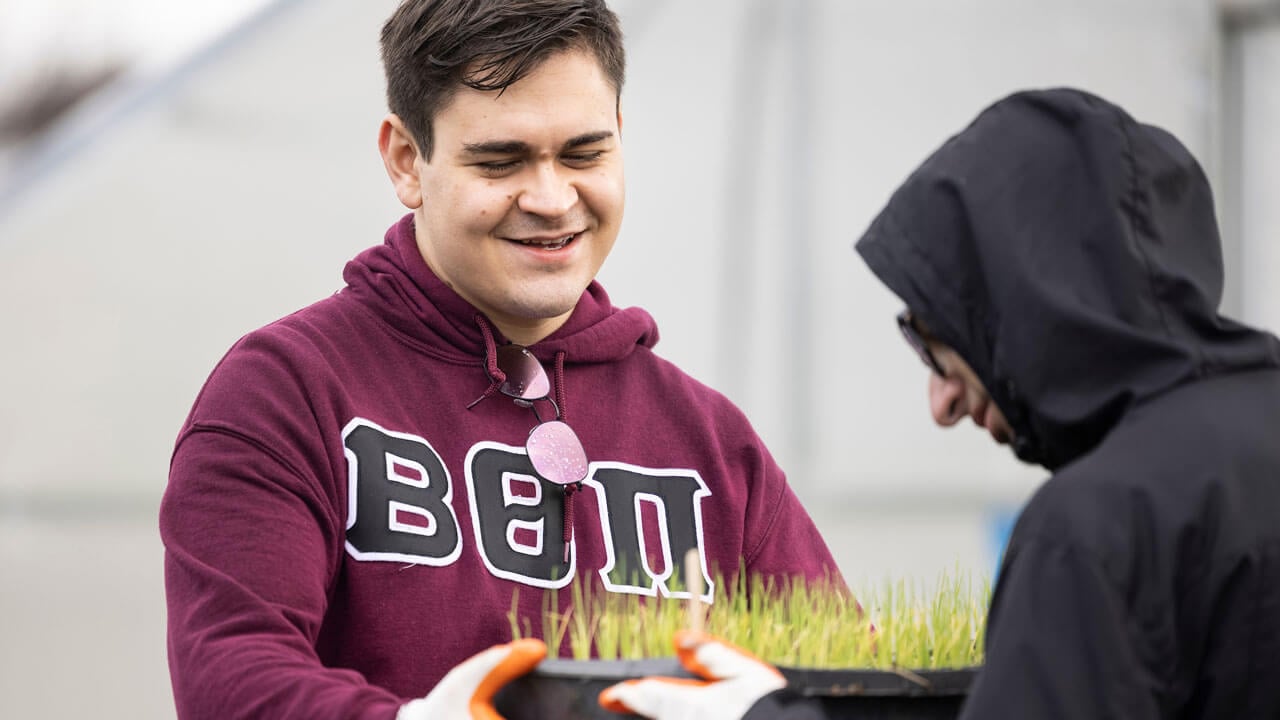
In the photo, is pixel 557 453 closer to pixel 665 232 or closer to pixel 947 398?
pixel 947 398

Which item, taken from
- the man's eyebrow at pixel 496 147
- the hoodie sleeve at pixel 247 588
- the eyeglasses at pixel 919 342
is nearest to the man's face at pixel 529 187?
the man's eyebrow at pixel 496 147

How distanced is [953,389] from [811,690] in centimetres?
29

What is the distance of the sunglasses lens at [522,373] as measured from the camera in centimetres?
170

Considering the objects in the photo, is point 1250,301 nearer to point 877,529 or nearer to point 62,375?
point 877,529

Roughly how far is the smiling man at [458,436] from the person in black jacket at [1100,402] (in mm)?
397

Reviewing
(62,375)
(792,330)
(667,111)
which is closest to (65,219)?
(62,375)

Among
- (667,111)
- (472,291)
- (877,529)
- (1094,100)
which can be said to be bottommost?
(877,529)

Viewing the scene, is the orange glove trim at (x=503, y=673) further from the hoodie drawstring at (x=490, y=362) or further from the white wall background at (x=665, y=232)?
the white wall background at (x=665, y=232)

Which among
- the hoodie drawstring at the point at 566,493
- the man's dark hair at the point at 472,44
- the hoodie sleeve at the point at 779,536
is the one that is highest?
the man's dark hair at the point at 472,44

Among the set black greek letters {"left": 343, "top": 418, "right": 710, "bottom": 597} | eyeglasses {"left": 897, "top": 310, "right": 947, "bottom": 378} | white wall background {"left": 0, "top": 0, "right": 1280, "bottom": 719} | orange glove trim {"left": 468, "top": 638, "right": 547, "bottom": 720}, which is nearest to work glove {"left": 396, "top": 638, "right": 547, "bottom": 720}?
orange glove trim {"left": 468, "top": 638, "right": 547, "bottom": 720}

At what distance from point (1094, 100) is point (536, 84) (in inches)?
25.8

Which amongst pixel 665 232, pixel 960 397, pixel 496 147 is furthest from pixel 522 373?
pixel 665 232

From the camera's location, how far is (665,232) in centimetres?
432

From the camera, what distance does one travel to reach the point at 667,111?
14.2 ft
